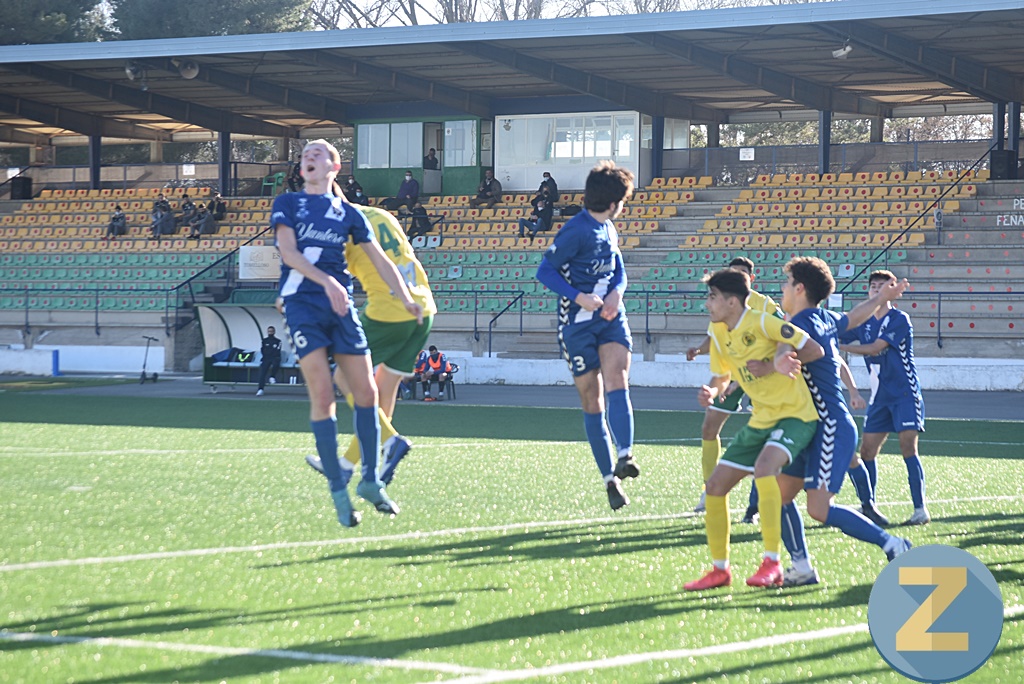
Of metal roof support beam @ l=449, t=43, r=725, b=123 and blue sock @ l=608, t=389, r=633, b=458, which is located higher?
metal roof support beam @ l=449, t=43, r=725, b=123

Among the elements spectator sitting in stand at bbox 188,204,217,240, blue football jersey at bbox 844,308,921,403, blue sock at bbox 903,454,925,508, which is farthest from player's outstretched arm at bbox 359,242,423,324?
spectator sitting in stand at bbox 188,204,217,240

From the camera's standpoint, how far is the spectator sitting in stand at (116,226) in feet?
120

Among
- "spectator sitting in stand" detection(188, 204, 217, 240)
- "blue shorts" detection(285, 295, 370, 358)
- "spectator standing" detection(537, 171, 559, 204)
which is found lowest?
"spectator sitting in stand" detection(188, 204, 217, 240)

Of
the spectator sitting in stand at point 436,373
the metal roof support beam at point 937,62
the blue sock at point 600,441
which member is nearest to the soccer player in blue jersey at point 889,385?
the blue sock at point 600,441

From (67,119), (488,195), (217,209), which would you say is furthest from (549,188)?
(67,119)

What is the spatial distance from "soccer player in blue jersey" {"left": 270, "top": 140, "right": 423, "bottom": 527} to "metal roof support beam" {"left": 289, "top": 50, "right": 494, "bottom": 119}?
997 inches

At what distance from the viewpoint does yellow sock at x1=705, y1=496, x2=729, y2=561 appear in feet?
21.9

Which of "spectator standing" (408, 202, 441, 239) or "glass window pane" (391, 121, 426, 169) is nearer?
"spectator standing" (408, 202, 441, 239)

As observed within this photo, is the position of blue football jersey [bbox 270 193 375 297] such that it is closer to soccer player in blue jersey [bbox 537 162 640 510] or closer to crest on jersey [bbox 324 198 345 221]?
crest on jersey [bbox 324 198 345 221]

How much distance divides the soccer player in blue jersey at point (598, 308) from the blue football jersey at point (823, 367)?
1.30 meters

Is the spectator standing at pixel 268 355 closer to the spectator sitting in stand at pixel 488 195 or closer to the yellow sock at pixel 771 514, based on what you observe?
the spectator sitting in stand at pixel 488 195

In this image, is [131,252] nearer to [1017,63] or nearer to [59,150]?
[59,150]

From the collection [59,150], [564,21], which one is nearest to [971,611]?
[564,21]

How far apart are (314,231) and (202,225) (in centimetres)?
2884
